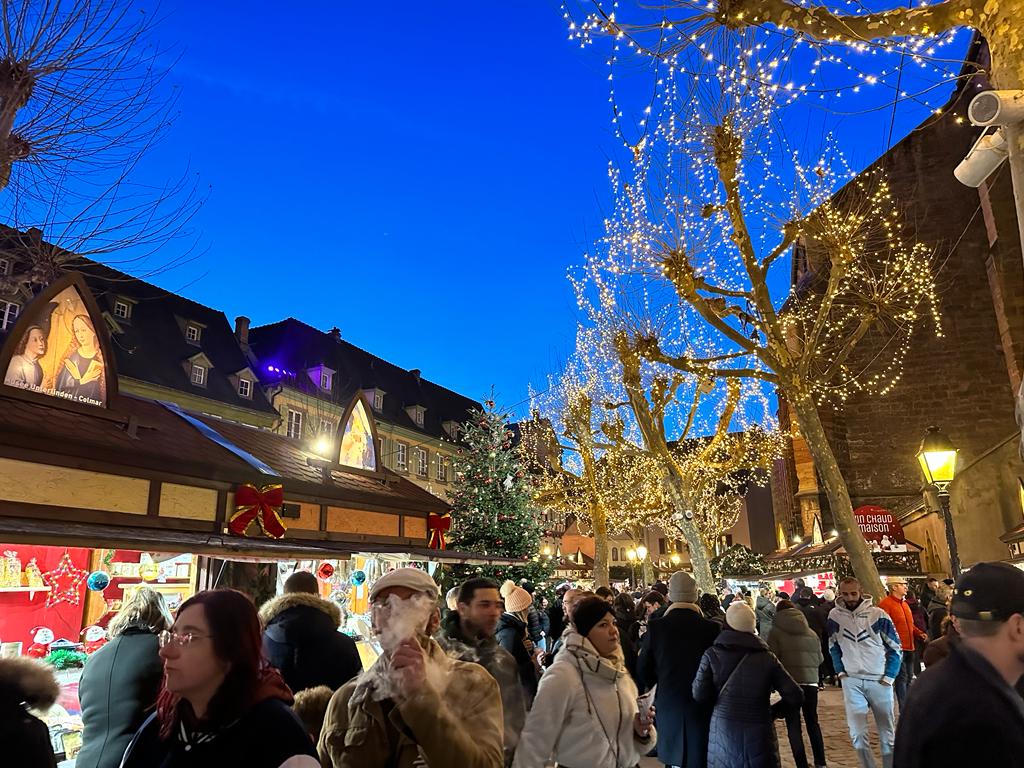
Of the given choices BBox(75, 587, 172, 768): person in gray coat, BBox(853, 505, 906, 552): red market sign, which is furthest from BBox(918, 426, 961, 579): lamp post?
BBox(853, 505, 906, 552): red market sign

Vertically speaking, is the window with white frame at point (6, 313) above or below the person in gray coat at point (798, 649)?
above

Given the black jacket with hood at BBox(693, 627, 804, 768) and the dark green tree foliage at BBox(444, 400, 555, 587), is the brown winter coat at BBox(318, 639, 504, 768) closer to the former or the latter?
the black jacket with hood at BBox(693, 627, 804, 768)

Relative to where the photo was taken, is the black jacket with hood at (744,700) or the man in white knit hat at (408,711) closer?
the man in white knit hat at (408,711)

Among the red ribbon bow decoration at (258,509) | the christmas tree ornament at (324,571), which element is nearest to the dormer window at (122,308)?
the red ribbon bow decoration at (258,509)

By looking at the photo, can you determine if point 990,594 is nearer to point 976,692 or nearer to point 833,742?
point 976,692

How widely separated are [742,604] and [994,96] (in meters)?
3.87

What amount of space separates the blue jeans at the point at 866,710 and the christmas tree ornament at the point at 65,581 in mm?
8197

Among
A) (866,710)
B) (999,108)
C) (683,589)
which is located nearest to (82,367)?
(683,589)

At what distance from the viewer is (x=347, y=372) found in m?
38.9

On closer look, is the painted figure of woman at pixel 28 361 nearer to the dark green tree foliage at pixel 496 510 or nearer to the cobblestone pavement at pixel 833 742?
the cobblestone pavement at pixel 833 742

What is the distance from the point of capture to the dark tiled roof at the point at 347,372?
34.9 meters

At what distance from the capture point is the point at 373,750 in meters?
2.24

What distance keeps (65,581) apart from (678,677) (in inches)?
257

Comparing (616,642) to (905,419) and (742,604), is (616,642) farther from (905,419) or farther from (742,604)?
(905,419)
